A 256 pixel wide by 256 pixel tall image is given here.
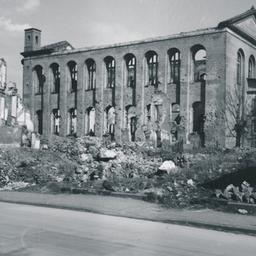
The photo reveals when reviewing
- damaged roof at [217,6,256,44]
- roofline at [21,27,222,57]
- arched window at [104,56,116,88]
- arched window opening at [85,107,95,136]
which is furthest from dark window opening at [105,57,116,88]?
damaged roof at [217,6,256,44]

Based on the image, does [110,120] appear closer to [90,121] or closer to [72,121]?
[90,121]

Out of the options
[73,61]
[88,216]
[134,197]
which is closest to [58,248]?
[88,216]

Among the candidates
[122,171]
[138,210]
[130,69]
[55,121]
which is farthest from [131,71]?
[138,210]

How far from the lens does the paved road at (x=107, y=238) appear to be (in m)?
6.51

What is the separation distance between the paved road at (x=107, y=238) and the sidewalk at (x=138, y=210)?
1.20 feet

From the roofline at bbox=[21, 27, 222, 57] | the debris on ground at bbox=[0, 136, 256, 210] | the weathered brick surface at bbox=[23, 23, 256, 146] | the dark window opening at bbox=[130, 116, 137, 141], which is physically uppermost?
the roofline at bbox=[21, 27, 222, 57]

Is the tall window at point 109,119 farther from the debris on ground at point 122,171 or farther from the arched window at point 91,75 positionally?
the debris on ground at point 122,171

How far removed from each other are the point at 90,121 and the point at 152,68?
6.61 meters

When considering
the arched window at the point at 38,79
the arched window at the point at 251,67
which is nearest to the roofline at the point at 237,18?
the arched window at the point at 251,67

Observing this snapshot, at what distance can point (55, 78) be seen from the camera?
35.3 metres

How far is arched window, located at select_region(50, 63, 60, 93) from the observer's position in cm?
3506

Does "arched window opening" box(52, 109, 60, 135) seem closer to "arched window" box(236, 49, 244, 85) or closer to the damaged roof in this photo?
"arched window" box(236, 49, 244, 85)

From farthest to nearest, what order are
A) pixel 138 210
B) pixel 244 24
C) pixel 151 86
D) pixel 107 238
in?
1. pixel 151 86
2. pixel 244 24
3. pixel 138 210
4. pixel 107 238

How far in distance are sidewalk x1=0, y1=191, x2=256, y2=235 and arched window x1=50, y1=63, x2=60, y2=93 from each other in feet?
71.3
